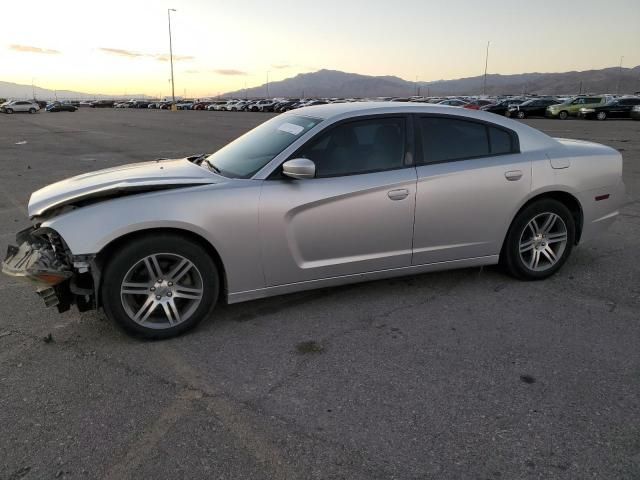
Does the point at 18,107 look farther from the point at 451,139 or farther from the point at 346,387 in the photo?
the point at 346,387

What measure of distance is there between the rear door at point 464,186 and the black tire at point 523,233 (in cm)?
12

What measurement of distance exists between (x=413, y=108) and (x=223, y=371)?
259 cm

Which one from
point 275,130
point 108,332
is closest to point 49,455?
point 108,332

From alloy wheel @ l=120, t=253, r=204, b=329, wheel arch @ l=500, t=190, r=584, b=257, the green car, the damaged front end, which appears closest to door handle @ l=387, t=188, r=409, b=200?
wheel arch @ l=500, t=190, r=584, b=257

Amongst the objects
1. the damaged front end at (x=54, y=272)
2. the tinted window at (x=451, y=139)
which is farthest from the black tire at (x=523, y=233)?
the damaged front end at (x=54, y=272)

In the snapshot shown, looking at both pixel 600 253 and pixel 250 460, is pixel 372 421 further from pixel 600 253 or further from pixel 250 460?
pixel 600 253

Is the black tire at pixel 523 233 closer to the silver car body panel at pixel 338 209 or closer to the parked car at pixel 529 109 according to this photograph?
the silver car body panel at pixel 338 209

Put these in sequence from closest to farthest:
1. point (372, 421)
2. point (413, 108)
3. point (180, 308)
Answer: point (372, 421) → point (180, 308) → point (413, 108)

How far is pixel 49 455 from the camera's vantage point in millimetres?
2395

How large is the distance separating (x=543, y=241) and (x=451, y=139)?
128 centimetres

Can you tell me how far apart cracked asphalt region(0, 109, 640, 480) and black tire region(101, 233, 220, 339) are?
0.11 metres

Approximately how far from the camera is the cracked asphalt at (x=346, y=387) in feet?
7.75

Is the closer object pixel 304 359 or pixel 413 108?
pixel 304 359

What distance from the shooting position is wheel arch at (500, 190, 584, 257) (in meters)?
4.44
